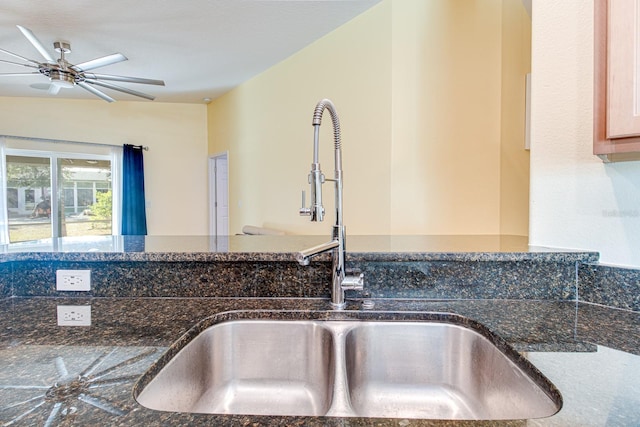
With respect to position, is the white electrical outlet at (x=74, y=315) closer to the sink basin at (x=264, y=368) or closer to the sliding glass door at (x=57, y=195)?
the sink basin at (x=264, y=368)

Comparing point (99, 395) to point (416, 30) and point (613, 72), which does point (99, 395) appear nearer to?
point (613, 72)

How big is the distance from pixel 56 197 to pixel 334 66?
4684 mm

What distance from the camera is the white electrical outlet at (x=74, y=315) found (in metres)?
0.85

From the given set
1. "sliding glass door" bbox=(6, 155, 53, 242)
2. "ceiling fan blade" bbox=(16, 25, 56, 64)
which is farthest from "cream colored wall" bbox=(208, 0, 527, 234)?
"sliding glass door" bbox=(6, 155, 53, 242)

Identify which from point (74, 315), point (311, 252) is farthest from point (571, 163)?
point (74, 315)

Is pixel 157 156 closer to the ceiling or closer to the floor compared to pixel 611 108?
closer to the ceiling

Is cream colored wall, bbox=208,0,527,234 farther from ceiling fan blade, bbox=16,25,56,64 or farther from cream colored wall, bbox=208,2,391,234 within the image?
ceiling fan blade, bbox=16,25,56,64

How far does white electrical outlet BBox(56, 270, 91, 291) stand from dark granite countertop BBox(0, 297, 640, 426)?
0.15 ft

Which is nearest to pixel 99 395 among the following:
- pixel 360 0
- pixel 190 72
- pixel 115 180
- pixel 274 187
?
pixel 360 0

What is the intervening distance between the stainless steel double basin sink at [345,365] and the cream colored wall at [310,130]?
1865 millimetres

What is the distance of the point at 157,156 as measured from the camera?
5.65m

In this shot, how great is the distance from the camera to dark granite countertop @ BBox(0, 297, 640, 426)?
1.57 ft

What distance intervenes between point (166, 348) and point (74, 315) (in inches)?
15.2

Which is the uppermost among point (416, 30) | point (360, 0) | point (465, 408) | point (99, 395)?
point (360, 0)
